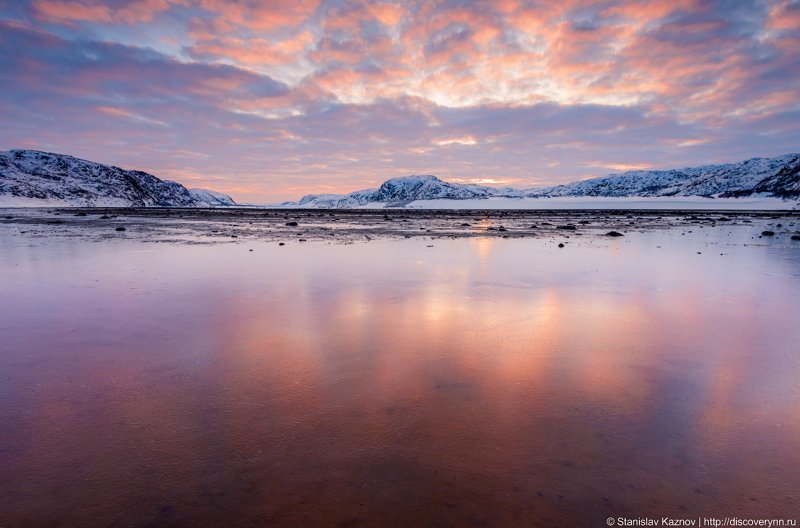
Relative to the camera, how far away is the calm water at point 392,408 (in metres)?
3.09

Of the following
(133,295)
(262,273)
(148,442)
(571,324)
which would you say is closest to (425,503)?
(148,442)

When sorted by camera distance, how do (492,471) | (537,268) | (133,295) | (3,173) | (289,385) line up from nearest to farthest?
(492,471), (289,385), (133,295), (537,268), (3,173)

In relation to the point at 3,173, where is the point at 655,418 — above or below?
below

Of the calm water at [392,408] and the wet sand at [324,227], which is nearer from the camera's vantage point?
the calm water at [392,408]

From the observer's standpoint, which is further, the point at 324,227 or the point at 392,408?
the point at 324,227

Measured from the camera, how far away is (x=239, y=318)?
7.89 m

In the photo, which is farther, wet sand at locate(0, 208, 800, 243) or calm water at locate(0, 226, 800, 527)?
wet sand at locate(0, 208, 800, 243)

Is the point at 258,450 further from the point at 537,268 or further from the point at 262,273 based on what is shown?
the point at 537,268

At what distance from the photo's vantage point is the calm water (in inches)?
121

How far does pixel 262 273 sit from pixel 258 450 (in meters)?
10.2

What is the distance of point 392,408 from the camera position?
14.5 feet

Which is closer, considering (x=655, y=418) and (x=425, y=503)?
(x=425, y=503)

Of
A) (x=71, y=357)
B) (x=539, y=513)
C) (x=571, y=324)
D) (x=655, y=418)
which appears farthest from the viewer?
(x=571, y=324)

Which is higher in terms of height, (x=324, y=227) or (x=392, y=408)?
(x=324, y=227)
